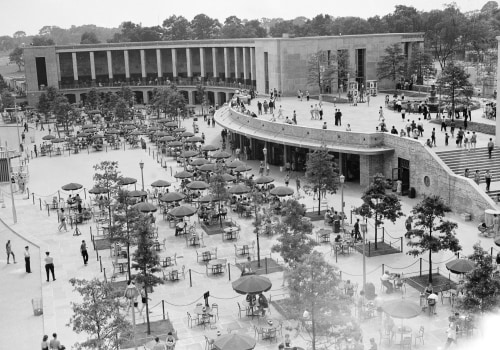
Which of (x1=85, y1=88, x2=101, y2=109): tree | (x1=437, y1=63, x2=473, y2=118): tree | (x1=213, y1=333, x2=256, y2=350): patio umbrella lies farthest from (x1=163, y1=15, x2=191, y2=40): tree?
(x1=213, y1=333, x2=256, y2=350): patio umbrella

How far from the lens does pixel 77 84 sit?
10619 centimetres

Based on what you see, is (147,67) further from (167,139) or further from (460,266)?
(460,266)

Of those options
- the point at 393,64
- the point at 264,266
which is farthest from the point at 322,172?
the point at 393,64

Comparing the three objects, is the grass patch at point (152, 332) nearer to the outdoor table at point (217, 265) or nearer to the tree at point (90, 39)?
the outdoor table at point (217, 265)

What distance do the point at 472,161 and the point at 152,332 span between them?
24.8 metres

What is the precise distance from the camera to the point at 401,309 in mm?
22312

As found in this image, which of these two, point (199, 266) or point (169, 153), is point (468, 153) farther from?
point (169, 153)

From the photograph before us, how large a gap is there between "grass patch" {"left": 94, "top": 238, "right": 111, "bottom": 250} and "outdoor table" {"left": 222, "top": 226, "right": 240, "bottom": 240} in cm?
618

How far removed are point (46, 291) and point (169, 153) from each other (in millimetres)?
32940

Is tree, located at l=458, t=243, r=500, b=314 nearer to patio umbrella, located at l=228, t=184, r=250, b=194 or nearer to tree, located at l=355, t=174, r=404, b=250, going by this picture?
tree, located at l=355, t=174, r=404, b=250

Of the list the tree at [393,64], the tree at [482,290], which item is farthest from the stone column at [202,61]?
the tree at [482,290]

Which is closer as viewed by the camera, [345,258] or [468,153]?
[345,258]

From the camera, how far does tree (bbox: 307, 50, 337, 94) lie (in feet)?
234

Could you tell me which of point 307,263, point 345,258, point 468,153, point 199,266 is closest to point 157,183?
point 199,266
